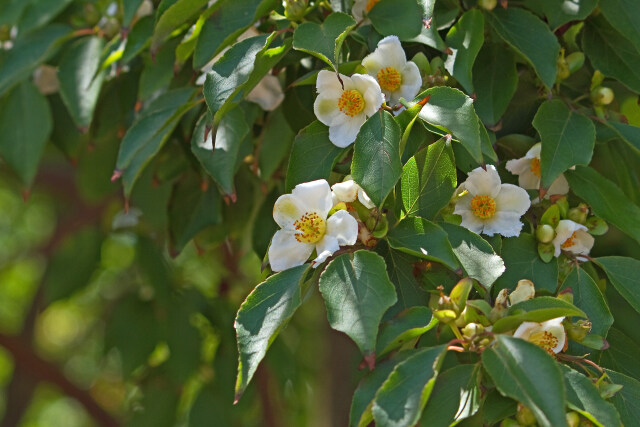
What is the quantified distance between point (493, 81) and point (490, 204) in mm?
172

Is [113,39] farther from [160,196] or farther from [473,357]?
[473,357]

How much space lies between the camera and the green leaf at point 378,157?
697 millimetres

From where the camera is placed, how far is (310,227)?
749 mm

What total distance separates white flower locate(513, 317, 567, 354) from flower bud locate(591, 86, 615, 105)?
297mm

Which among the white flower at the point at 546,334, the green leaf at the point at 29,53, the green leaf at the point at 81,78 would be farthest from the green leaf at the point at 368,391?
the green leaf at the point at 29,53

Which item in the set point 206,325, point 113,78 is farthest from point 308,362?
point 113,78

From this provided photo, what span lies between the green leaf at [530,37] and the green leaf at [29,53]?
0.63m

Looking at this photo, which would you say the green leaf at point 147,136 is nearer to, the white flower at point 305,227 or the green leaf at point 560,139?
the white flower at point 305,227

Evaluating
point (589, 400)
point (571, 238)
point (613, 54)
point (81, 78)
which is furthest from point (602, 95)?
point (81, 78)

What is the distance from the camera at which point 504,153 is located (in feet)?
3.03

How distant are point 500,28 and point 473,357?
0.37m

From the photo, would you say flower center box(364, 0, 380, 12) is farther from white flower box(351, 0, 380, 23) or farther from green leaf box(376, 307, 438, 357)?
green leaf box(376, 307, 438, 357)

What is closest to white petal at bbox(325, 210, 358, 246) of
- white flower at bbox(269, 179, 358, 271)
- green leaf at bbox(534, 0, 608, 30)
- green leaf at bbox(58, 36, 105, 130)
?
white flower at bbox(269, 179, 358, 271)

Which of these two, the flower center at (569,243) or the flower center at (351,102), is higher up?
the flower center at (351,102)
